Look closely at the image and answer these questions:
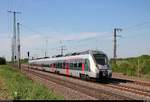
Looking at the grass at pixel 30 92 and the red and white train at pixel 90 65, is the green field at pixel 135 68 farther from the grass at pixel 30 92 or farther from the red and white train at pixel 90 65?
the grass at pixel 30 92

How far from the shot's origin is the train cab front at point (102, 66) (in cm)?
3119

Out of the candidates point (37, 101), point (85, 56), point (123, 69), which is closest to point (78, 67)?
point (85, 56)

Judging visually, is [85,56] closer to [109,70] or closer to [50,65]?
[109,70]

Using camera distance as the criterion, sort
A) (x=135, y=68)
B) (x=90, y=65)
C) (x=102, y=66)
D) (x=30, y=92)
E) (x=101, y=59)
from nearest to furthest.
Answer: (x=30, y=92)
(x=102, y=66)
(x=101, y=59)
(x=90, y=65)
(x=135, y=68)

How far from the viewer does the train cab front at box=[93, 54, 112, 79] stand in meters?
31.2

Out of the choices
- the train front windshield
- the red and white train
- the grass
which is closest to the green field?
the red and white train

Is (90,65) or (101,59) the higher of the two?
(101,59)

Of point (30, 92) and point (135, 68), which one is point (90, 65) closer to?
point (30, 92)

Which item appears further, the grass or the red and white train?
the red and white train

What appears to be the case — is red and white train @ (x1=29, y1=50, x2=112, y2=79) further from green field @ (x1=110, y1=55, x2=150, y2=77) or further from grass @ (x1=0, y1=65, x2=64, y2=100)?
green field @ (x1=110, y1=55, x2=150, y2=77)

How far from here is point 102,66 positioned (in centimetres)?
3148

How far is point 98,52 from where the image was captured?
3275 cm

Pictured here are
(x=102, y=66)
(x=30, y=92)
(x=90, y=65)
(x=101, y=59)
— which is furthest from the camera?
(x=90, y=65)

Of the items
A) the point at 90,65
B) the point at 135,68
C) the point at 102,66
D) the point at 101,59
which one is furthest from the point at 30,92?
the point at 135,68
